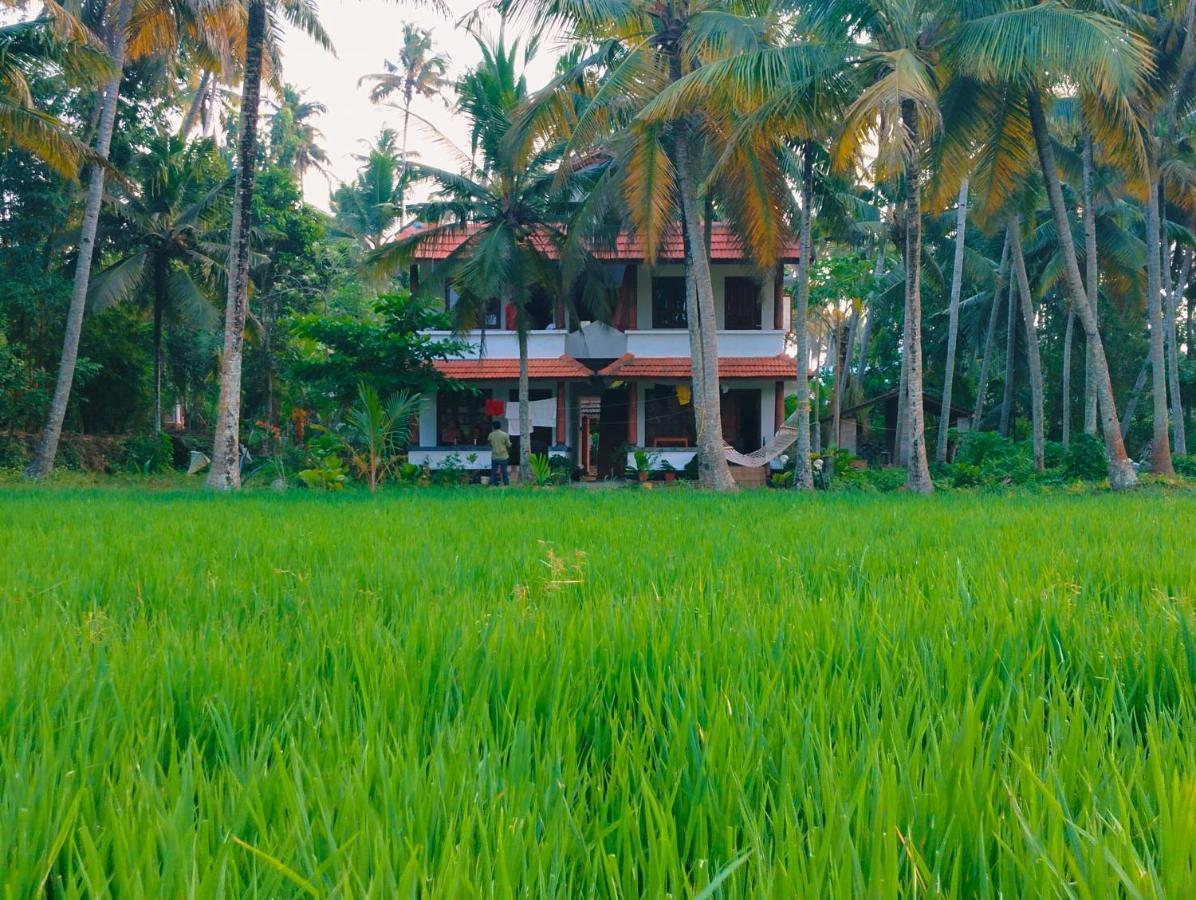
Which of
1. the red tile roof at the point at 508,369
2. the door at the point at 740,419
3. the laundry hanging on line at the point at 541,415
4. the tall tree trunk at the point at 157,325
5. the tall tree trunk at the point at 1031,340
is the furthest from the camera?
the tall tree trunk at the point at 157,325

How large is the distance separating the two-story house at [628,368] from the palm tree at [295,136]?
19539 mm

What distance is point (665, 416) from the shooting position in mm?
18766

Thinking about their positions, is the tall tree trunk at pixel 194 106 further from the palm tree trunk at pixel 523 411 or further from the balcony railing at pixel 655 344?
the palm tree trunk at pixel 523 411

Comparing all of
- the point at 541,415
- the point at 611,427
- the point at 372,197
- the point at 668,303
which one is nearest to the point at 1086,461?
the point at 668,303

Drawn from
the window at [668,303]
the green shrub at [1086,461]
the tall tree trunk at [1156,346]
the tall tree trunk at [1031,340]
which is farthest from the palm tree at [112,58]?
the green shrub at [1086,461]

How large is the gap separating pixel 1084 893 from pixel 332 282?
2512cm

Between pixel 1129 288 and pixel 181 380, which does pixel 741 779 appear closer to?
pixel 1129 288

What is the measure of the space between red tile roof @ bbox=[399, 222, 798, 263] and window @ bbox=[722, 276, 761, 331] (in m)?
Result: 0.96

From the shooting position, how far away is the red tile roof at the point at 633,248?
1734 centimetres

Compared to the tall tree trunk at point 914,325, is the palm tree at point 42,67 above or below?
above

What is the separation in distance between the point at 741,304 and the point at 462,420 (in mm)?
6981

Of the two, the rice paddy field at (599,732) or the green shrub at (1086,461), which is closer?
the rice paddy field at (599,732)

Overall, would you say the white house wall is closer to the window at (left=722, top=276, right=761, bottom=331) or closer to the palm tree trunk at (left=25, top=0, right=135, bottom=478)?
the window at (left=722, top=276, right=761, bottom=331)

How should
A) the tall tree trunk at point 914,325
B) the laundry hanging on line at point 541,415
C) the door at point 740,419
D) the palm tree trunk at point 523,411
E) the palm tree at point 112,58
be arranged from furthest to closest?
the door at point 740,419 < the laundry hanging on line at point 541,415 < the palm tree trunk at point 523,411 < the palm tree at point 112,58 < the tall tree trunk at point 914,325
